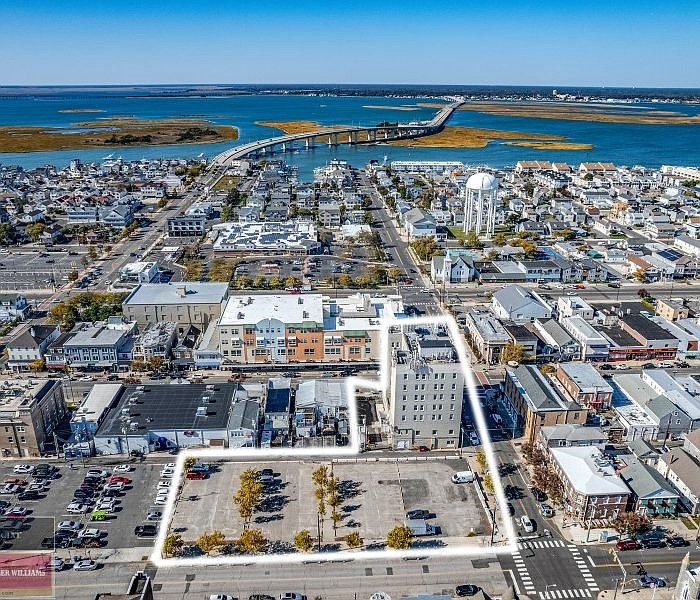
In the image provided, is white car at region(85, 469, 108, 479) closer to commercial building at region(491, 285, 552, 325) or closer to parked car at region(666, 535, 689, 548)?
parked car at region(666, 535, 689, 548)

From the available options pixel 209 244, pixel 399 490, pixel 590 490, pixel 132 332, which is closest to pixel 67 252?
pixel 209 244

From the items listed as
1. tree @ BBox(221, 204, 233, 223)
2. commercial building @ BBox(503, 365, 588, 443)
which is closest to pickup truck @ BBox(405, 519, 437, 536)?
commercial building @ BBox(503, 365, 588, 443)

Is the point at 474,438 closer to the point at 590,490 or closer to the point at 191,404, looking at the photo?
the point at 590,490

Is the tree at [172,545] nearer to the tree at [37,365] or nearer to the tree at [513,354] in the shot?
the tree at [37,365]

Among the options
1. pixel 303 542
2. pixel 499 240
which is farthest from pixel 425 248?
pixel 303 542

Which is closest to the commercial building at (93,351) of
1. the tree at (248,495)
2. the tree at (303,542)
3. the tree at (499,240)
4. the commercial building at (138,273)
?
the commercial building at (138,273)
